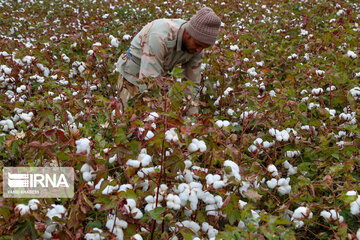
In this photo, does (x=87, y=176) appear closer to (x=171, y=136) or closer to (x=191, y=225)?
(x=171, y=136)

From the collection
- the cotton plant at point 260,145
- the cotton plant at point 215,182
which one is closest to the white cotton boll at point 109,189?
the cotton plant at point 215,182

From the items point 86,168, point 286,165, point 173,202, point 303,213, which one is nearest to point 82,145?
point 86,168

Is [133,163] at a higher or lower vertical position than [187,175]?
higher

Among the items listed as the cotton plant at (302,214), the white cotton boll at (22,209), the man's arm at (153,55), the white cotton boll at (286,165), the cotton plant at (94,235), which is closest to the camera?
the white cotton boll at (22,209)

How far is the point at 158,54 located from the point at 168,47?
4.8 inches

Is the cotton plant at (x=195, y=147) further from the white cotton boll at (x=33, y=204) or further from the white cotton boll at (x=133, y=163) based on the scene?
the white cotton boll at (x=33, y=204)

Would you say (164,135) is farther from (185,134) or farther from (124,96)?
(124,96)

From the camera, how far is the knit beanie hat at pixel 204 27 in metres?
2.51

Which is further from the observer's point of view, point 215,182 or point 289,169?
point 289,169

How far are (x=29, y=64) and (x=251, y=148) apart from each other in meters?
2.33

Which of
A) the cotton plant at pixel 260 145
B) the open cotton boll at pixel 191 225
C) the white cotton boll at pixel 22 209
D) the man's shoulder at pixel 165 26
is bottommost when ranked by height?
the cotton plant at pixel 260 145

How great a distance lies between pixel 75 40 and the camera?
4262 mm

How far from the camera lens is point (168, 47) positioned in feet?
8.93

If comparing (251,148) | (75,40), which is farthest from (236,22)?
(251,148)
